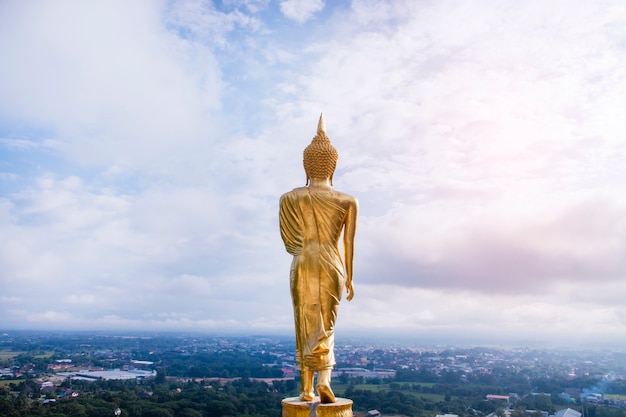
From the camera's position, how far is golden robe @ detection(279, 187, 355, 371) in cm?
787

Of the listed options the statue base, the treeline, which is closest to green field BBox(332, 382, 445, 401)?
the treeline

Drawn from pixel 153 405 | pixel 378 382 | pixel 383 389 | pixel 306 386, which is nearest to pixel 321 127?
pixel 306 386

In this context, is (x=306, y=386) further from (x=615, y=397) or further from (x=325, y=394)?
(x=615, y=397)

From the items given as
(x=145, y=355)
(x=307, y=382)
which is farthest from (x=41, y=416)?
(x=145, y=355)

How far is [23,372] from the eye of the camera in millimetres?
52812

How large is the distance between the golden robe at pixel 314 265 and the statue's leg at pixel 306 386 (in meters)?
0.08

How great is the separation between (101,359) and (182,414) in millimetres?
43763

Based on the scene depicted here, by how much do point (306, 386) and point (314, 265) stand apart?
1481mm

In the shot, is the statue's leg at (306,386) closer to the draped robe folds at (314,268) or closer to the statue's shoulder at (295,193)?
the draped robe folds at (314,268)

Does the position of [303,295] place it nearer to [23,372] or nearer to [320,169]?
[320,169]

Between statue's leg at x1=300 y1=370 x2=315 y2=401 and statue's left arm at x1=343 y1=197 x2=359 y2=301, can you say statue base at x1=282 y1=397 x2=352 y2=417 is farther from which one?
statue's left arm at x1=343 y1=197 x2=359 y2=301

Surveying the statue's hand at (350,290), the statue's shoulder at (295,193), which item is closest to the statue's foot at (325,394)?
the statue's hand at (350,290)

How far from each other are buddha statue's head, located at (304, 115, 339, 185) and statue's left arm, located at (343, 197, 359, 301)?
0.53m

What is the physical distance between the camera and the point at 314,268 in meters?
7.97
